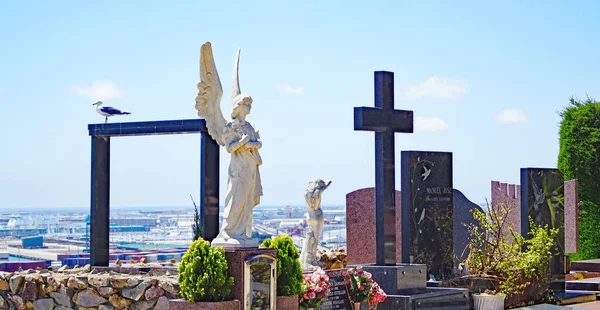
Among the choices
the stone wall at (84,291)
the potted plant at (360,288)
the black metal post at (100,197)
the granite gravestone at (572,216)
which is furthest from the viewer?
the granite gravestone at (572,216)

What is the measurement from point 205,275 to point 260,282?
83cm

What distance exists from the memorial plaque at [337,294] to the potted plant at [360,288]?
70 millimetres

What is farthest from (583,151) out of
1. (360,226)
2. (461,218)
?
(360,226)

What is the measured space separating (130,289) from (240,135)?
2.91 m

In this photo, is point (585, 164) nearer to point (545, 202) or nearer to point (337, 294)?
point (545, 202)

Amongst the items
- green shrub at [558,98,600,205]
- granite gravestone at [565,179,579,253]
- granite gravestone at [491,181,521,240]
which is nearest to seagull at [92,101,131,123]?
granite gravestone at [491,181,521,240]

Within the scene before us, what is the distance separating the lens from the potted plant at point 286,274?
41.6ft

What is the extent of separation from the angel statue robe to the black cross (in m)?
3.93

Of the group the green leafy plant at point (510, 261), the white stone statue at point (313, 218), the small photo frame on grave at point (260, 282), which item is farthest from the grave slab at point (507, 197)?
the small photo frame on grave at point (260, 282)

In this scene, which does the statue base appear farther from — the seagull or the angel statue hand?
the seagull

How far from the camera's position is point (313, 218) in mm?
15203

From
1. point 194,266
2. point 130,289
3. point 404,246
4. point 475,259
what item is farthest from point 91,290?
point 475,259

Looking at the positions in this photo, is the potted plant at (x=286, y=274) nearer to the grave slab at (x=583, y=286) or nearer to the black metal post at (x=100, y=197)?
the black metal post at (x=100, y=197)

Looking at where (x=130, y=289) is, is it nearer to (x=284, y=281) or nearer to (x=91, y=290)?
(x=91, y=290)
